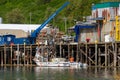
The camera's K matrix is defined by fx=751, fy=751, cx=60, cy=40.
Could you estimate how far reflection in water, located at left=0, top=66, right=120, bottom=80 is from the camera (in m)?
118

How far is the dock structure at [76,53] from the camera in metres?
142

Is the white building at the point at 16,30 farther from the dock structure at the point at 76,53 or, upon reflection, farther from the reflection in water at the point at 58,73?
the reflection in water at the point at 58,73

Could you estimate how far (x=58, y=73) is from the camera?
128000mm

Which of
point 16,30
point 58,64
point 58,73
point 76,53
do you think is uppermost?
point 16,30

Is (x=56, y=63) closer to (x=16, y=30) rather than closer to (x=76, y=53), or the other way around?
(x=76, y=53)

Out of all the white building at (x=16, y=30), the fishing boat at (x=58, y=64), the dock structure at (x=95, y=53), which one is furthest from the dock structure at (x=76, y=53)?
the white building at (x=16, y=30)

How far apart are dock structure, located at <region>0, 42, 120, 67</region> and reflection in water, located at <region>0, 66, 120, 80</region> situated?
449 cm

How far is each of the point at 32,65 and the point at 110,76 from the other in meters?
36.4

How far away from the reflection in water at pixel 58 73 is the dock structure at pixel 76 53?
14.7 ft

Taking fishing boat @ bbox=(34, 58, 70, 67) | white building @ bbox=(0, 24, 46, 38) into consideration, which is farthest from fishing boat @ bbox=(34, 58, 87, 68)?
white building @ bbox=(0, 24, 46, 38)

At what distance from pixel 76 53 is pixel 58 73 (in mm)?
22120

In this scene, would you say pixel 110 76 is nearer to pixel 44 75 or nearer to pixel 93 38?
pixel 44 75

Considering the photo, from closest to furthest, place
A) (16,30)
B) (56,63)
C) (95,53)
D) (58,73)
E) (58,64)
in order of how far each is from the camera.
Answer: (58,73), (95,53), (58,64), (56,63), (16,30)

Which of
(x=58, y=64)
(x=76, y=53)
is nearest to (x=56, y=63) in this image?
(x=58, y=64)
